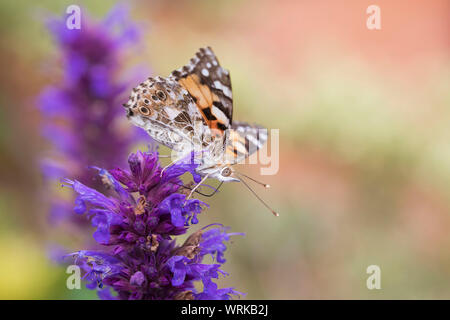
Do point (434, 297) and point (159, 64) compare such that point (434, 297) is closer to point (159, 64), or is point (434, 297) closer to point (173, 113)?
point (173, 113)

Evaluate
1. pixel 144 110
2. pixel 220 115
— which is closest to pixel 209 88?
pixel 220 115

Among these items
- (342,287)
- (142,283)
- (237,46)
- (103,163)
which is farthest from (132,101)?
(237,46)

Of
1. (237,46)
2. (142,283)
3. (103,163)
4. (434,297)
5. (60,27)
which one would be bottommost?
(434,297)

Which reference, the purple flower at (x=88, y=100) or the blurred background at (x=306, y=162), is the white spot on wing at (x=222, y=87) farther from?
the blurred background at (x=306, y=162)

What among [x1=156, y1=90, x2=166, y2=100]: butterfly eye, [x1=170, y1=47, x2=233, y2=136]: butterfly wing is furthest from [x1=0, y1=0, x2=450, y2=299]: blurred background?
[x1=156, y1=90, x2=166, y2=100]: butterfly eye

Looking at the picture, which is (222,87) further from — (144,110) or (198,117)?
(144,110)

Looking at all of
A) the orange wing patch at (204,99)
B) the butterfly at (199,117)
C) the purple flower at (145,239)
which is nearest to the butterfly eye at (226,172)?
the butterfly at (199,117)
